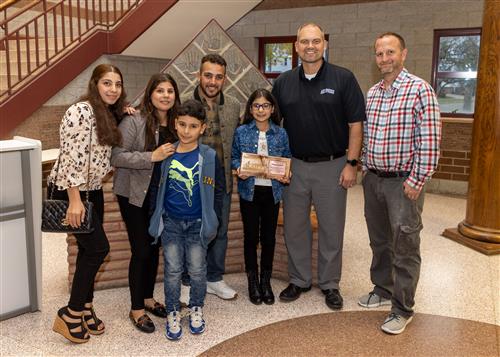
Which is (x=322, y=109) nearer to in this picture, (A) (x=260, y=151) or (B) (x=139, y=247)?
(A) (x=260, y=151)

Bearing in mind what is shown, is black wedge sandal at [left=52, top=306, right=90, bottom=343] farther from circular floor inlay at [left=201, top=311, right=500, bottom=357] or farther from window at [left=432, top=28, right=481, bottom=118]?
window at [left=432, top=28, right=481, bottom=118]

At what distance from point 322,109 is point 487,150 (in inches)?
81.3

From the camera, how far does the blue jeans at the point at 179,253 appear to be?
2680 mm

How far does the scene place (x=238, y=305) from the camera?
3172 mm

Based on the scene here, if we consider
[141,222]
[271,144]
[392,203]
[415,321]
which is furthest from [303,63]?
[415,321]

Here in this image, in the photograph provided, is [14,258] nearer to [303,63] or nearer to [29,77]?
[303,63]

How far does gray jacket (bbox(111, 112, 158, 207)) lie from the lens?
2.52 metres

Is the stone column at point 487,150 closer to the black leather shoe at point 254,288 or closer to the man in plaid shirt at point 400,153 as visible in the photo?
the man in plaid shirt at point 400,153

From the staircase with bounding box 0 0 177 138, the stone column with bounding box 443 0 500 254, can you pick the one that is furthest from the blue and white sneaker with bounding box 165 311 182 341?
the staircase with bounding box 0 0 177 138

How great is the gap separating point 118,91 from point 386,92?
1.39 m

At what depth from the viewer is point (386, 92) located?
107 inches

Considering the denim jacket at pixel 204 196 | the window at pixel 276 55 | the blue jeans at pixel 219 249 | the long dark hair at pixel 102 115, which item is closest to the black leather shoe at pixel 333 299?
the blue jeans at pixel 219 249

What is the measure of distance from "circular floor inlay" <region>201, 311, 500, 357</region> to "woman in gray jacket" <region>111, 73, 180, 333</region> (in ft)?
2.24

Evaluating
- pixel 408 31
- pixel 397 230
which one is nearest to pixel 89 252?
pixel 397 230
